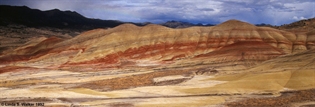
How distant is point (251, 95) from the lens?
48.5 m

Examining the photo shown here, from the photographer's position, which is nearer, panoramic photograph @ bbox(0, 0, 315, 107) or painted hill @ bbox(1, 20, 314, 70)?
panoramic photograph @ bbox(0, 0, 315, 107)

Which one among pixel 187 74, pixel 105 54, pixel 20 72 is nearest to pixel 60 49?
pixel 105 54

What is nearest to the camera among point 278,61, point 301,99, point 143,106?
point 143,106

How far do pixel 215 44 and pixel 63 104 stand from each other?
64.0 meters

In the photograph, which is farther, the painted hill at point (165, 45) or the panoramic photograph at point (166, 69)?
the painted hill at point (165, 45)

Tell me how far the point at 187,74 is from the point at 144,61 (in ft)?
84.6

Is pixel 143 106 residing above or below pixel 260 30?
below

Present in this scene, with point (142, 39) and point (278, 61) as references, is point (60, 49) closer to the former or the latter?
point (142, 39)

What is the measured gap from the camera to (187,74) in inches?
2803

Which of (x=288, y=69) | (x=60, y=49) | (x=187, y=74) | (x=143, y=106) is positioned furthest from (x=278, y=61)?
(x=60, y=49)

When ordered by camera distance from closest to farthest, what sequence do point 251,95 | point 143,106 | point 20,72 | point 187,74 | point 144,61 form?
point 143,106
point 251,95
point 187,74
point 20,72
point 144,61

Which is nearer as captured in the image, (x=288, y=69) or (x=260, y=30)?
(x=288, y=69)

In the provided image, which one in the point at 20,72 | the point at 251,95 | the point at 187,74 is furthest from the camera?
the point at 20,72

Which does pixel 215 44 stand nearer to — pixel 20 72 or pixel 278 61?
pixel 278 61
